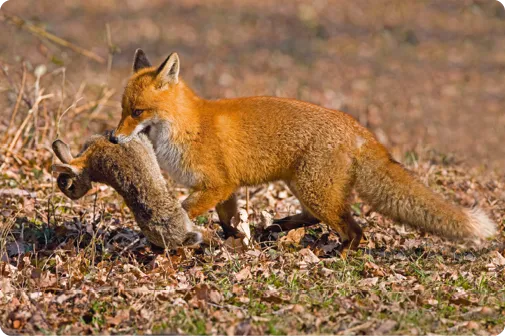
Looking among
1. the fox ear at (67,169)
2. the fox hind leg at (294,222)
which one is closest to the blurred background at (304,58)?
the fox ear at (67,169)

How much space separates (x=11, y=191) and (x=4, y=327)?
141 inches

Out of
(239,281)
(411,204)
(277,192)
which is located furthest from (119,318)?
(277,192)

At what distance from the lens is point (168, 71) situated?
24.3 ft

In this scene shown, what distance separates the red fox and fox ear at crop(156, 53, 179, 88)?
0.01 metres

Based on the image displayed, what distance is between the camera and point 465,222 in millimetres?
6781

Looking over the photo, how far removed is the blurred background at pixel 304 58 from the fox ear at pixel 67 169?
3.65 metres

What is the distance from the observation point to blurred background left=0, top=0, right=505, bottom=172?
1253cm

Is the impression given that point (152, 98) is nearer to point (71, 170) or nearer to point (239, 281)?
point (71, 170)

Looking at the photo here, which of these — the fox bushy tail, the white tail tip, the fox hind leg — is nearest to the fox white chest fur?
the fox hind leg

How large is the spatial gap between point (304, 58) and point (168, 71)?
1178cm

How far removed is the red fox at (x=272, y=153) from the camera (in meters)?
7.05

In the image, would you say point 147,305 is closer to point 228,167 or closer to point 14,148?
point 228,167

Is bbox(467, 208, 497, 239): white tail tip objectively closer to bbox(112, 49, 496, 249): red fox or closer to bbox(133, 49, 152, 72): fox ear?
bbox(112, 49, 496, 249): red fox

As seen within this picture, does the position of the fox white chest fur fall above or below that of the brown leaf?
above
